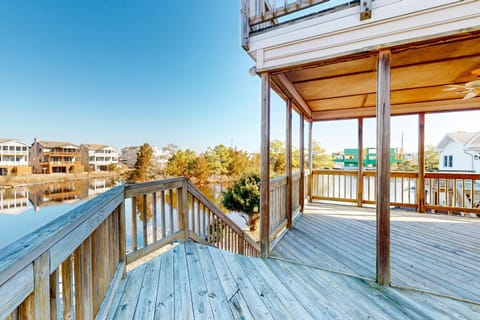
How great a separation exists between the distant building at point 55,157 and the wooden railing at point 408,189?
6.08 m

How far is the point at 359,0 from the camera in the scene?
1.98 metres

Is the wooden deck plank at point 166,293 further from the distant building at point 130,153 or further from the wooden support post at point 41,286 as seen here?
the distant building at point 130,153

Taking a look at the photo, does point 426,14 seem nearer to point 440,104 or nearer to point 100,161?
point 440,104

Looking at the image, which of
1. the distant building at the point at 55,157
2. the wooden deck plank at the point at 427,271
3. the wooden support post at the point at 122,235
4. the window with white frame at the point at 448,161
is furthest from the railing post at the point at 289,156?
the window with white frame at the point at 448,161

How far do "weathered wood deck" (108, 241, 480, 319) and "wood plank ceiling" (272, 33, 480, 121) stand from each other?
7.73 ft

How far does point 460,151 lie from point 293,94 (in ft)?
21.4

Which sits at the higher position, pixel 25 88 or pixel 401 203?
pixel 25 88

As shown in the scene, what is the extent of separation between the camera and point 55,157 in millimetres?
4434

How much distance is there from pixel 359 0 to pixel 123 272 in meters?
3.63

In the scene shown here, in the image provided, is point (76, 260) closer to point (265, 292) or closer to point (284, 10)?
point (265, 292)

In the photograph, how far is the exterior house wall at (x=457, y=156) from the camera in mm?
5852

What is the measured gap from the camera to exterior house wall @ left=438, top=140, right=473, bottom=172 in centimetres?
585

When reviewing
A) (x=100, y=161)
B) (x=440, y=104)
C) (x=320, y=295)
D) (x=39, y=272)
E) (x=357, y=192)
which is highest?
(x=440, y=104)

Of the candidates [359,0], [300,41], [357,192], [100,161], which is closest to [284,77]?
[300,41]
